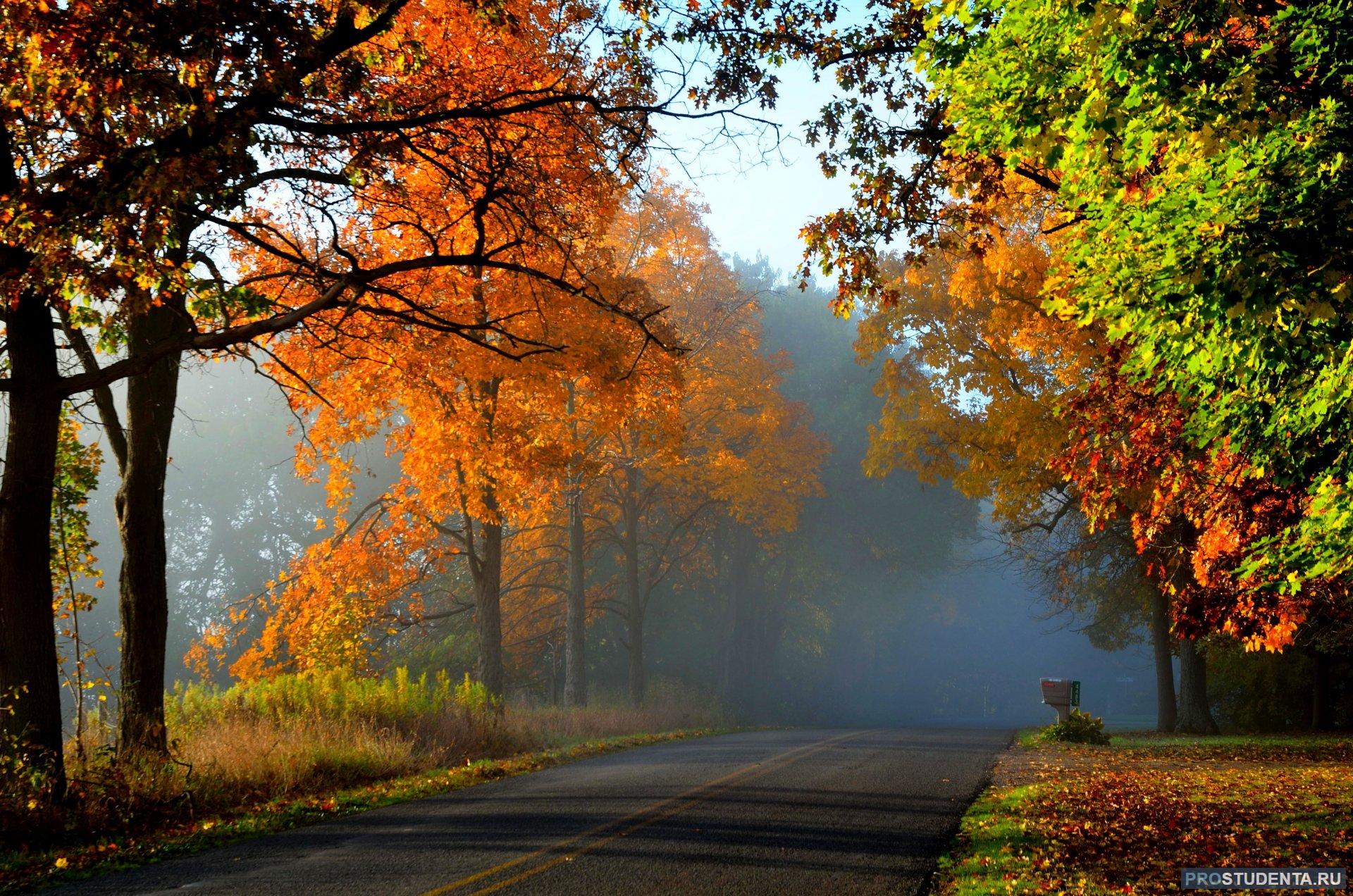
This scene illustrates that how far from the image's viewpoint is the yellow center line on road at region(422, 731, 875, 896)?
6.41 meters

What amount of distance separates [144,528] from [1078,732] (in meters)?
16.9

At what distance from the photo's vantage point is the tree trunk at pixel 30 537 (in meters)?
9.05

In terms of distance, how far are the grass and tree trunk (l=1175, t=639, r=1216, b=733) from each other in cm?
1546

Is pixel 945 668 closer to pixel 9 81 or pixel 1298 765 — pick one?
pixel 1298 765

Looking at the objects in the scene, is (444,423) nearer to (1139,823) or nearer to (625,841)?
(625,841)

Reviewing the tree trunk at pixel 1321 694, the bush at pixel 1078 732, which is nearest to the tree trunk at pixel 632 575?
the bush at pixel 1078 732

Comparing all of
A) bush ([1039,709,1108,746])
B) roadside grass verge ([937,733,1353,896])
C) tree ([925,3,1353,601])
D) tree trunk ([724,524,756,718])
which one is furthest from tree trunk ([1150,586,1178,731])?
tree ([925,3,1353,601])

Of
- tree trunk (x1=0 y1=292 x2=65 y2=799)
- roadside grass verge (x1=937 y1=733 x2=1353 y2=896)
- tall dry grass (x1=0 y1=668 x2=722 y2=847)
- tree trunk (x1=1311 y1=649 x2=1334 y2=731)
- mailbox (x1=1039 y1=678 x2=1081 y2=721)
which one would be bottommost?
tree trunk (x1=1311 y1=649 x2=1334 y2=731)

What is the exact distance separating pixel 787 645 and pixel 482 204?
4808 cm

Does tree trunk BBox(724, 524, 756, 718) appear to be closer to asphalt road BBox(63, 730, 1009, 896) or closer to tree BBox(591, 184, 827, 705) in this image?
tree BBox(591, 184, 827, 705)

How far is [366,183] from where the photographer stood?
1028 cm

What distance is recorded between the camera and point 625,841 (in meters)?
7.82

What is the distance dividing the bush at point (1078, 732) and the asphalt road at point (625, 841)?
748 centimetres

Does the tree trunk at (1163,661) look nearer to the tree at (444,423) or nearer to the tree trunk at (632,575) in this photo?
the tree trunk at (632,575)
